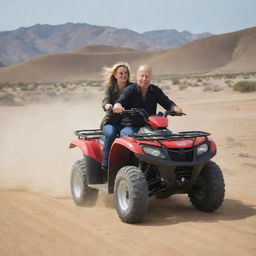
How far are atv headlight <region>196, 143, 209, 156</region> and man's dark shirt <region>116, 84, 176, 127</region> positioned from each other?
2.90ft

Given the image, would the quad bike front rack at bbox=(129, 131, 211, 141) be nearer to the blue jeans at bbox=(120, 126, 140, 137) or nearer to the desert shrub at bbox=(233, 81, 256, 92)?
the blue jeans at bbox=(120, 126, 140, 137)

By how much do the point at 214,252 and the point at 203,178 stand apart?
1749 millimetres

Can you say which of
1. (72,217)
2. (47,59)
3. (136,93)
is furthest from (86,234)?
(47,59)

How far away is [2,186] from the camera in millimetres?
9273

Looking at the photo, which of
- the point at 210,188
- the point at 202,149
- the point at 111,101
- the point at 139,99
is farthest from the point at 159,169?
the point at 111,101

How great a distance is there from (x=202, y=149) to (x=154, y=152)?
24.7 inches

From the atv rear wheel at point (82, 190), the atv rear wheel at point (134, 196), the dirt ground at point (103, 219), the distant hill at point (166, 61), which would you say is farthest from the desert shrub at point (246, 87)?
the distant hill at point (166, 61)

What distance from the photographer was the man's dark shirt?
6.85 m

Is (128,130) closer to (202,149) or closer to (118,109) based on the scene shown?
(118,109)

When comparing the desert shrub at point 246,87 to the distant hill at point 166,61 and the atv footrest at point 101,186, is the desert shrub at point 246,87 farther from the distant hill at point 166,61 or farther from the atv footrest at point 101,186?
the distant hill at point 166,61

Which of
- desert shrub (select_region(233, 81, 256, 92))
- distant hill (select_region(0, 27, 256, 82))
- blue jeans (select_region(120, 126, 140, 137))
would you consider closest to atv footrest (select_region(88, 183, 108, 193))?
blue jeans (select_region(120, 126, 140, 137))

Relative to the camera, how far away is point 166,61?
149750 mm

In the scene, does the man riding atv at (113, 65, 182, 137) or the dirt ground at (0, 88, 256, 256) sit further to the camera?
the man riding atv at (113, 65, 182, 137)

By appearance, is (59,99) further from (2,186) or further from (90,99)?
(2,186)
